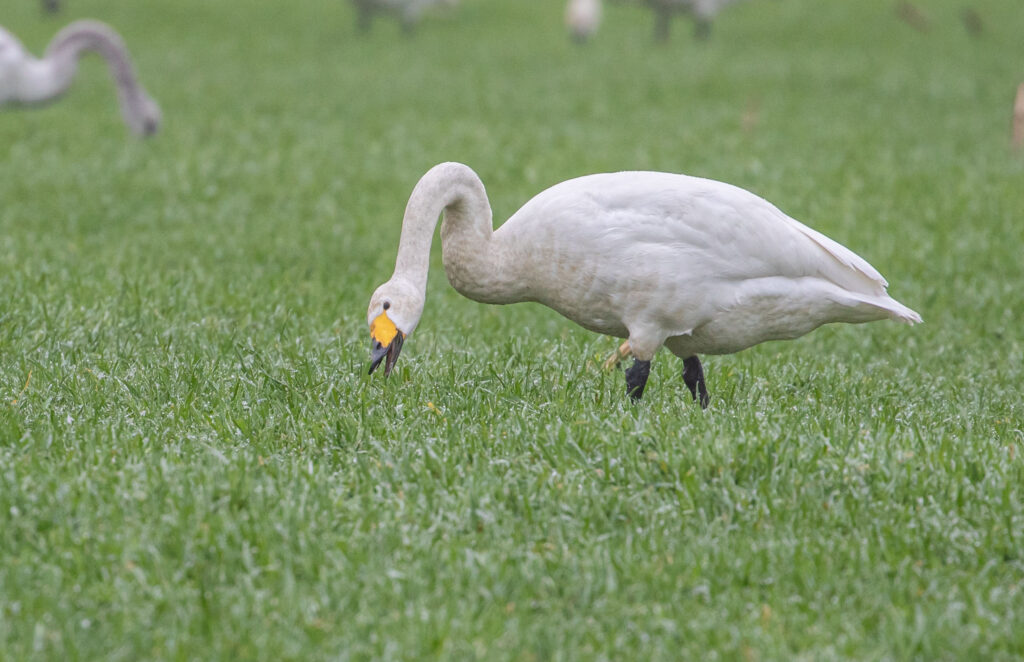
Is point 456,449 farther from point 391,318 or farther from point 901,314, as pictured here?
point 901,314

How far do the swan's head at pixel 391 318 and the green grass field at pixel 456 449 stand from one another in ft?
1.04

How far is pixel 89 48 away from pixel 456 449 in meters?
11.5

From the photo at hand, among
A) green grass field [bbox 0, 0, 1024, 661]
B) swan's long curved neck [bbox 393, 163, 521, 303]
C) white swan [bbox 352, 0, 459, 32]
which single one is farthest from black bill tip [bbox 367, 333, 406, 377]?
white swan [bbox 352, 0, 459, 32]

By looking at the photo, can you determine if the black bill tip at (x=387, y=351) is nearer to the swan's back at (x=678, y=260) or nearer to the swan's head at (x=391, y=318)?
the swan's head at (x=391, y=318)

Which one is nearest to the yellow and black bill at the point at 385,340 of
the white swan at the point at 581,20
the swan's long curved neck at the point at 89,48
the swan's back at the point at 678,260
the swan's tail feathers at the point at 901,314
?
the swan's back at the point at 678,260

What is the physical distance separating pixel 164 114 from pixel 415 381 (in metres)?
10.8

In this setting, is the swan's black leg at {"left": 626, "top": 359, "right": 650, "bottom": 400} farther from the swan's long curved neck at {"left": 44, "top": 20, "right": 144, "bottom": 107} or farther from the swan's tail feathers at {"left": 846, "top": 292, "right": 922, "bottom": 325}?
the swan's long curved neck at {"left": 44, "top": 20, "right": 144, "bottom": 107}

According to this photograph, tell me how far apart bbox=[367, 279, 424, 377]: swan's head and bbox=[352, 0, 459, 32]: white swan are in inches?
789

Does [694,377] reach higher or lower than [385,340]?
lower

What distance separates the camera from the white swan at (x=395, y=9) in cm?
2392

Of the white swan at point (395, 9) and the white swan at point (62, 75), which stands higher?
the white swan at point (395, 9)

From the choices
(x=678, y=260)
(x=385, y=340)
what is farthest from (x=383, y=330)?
(x=678, y=260)

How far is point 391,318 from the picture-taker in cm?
470

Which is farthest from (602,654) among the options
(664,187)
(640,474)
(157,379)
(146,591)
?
(157,379)
